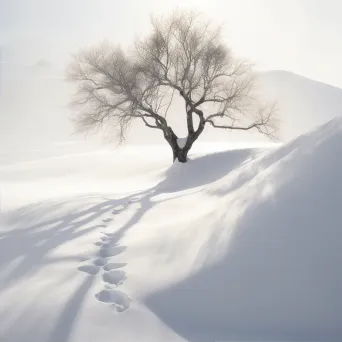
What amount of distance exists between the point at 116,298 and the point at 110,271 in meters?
0.56

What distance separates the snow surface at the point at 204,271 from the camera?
2670mm

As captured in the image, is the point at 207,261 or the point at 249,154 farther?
the point at 249,154

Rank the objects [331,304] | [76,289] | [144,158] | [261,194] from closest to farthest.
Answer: [331,304] → [76,289] → [261,194] → [144,158]

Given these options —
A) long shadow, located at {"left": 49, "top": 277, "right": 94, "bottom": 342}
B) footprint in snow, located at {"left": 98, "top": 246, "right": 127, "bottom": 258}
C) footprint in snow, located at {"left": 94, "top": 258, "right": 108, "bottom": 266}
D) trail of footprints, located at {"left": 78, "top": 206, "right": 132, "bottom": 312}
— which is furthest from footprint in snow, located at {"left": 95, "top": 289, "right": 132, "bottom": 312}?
footprint in snow, located at {"left": 98, "top": 246, "right": 127, "bottom": 258}

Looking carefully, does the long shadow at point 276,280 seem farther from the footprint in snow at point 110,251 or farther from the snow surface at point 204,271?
the footprint in snow at point 110,251

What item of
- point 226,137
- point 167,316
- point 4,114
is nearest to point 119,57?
point 167,316

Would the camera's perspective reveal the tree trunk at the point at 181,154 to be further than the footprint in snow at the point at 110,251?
Yes

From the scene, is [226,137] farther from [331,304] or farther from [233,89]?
[331,304]

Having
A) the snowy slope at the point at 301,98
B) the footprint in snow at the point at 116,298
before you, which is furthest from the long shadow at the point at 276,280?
the snowy slope at the point at 301,98

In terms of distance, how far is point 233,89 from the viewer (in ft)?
40.9

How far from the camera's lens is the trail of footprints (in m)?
3.06

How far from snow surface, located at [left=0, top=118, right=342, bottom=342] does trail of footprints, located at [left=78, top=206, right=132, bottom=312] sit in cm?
1

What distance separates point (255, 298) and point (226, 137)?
135ft

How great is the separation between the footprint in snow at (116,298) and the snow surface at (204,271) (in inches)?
0.5
